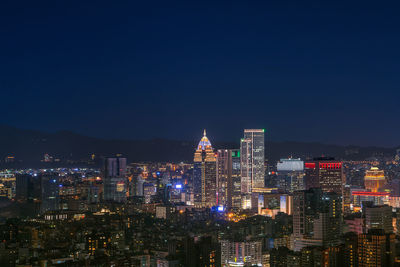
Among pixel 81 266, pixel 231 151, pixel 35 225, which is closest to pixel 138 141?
pixel 231 151

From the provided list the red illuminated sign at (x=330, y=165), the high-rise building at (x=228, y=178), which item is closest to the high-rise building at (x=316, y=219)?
the red illuminated sign at (x=330, y=165)

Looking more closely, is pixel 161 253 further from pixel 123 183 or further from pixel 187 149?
pixel 187 149

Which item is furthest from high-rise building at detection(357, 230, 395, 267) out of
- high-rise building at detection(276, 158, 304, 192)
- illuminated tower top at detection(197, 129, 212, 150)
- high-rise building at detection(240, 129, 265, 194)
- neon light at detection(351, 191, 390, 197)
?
illuminated tower top at detection(197, 129, 212, 150)

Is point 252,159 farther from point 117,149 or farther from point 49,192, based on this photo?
point 49,192

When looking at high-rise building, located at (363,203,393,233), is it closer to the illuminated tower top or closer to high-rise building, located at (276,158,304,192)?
high-rise building, located at (276,158,304,192)

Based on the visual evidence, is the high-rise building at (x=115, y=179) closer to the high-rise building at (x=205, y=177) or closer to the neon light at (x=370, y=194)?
the high-rise building at (x=205, y=177)
